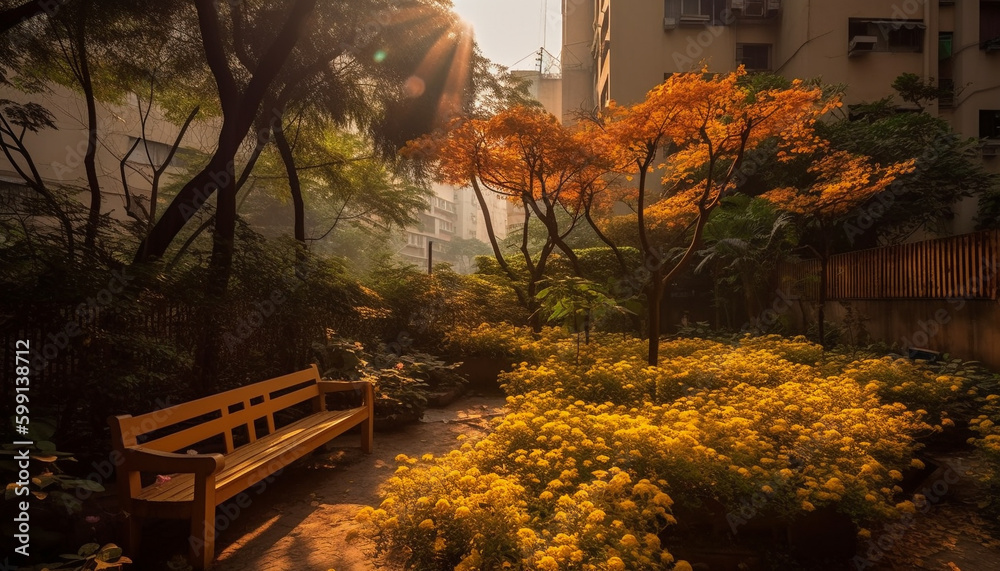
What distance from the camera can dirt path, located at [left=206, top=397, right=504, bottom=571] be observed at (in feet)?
10.2

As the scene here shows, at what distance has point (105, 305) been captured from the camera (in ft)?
11.7

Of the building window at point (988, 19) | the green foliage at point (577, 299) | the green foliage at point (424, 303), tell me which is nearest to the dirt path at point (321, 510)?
the green foliage at point (577, 299)

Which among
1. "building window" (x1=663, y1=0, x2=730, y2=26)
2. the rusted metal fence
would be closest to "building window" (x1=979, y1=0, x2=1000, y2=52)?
"building window" (x1=663, y1=0, x2=730, y2=26)

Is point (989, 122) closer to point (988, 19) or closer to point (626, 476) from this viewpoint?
point (988, 19)

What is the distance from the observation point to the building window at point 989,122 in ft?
58.7

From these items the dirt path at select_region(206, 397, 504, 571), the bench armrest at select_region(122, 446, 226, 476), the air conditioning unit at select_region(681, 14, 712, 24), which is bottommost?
the dirt path at select_region(206, 397, 504, 571)

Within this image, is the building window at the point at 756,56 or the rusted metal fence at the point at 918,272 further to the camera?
the building window at the point at 756,56

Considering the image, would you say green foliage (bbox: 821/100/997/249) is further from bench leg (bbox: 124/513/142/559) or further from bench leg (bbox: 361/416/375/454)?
bench leg (bbox: 124/513/142/559)

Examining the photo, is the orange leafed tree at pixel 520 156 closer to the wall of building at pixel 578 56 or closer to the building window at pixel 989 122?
the building window at pixel 989 122

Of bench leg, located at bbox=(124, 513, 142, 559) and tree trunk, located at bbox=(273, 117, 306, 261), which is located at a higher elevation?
tree trunk, located at bbox=(273, 117, 306, 261)

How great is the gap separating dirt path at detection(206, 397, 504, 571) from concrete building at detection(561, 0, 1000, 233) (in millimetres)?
16136

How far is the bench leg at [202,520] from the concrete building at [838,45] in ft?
59.3

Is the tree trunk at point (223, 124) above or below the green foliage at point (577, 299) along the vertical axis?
above

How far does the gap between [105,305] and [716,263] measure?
1299 cm
